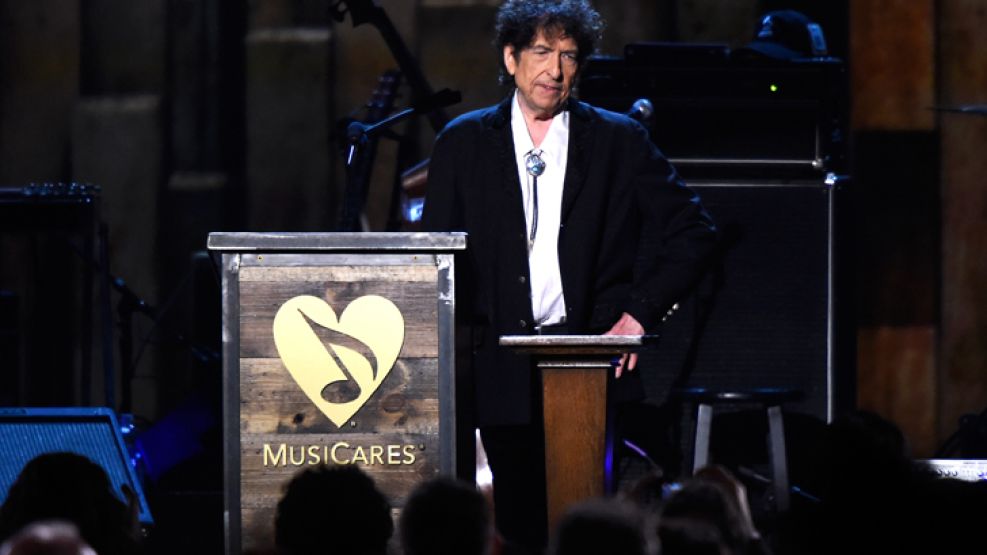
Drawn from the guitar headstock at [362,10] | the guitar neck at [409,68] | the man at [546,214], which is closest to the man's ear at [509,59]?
the man at [546,214]

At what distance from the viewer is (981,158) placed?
6.96 m

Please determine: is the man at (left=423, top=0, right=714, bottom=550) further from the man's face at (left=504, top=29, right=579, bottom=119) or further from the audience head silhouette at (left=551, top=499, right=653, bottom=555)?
the audience head silhouette at (left=551, top=499, right=653, bottom=555)

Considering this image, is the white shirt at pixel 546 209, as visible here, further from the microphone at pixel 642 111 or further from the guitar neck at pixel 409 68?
the guitar neck at pixel 409 68

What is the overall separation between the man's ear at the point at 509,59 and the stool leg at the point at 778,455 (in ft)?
5.40

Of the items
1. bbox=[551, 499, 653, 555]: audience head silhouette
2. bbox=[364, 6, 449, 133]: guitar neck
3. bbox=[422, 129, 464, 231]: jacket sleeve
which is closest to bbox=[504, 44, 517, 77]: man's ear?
bbox=[422, 129, 464, 231]: jacket sleeve

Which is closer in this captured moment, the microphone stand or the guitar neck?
the microphone stand

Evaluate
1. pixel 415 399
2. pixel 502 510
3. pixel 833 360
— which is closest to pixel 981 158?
pixel 833 360

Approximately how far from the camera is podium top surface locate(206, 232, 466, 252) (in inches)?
122

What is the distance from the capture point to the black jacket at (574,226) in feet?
12.4

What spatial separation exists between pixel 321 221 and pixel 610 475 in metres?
4.03

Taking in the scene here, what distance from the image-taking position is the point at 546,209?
3881 millimetres

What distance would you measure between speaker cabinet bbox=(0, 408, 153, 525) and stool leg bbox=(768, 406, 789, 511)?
1.96 m

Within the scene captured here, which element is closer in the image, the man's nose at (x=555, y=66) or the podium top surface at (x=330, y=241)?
the podium top surface at (x=330, y=241)

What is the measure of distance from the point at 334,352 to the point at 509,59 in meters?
1.22
